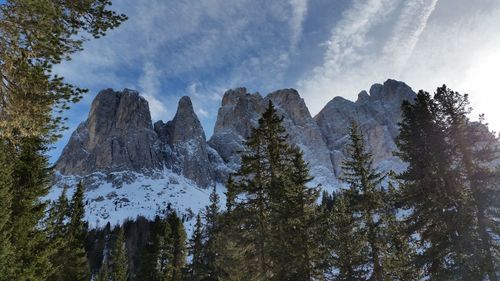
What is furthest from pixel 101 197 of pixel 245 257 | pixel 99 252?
pixel 245 257

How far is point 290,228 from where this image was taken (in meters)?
19.5

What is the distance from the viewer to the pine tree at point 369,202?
20.1 meters

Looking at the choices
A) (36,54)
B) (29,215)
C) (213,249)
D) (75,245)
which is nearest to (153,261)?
(75,245)

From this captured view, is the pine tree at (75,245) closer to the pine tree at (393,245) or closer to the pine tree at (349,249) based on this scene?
the pine tree at (349,249)

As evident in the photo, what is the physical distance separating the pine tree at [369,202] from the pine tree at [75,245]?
18.9 meters

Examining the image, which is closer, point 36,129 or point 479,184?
point 36,129

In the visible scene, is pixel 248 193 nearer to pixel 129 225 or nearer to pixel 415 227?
pixel 415 227

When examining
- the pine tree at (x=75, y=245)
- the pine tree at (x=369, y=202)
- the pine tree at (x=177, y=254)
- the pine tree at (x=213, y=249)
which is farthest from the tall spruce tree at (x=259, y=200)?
the pine tree at (x=177, y=254)

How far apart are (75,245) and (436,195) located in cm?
2479

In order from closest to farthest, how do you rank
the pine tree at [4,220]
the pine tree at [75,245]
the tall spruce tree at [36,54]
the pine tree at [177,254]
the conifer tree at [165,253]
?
the tall spruce tree at [36,54], the pine tree at [4,220], the pine tree at [75,245], the conifer tree at [165,253], the pine tree at [177,254]

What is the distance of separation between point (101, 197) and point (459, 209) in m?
204

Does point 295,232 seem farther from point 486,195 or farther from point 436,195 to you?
point 486,195

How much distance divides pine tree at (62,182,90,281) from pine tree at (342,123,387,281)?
18.9m

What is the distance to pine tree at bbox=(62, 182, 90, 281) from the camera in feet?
85.6
